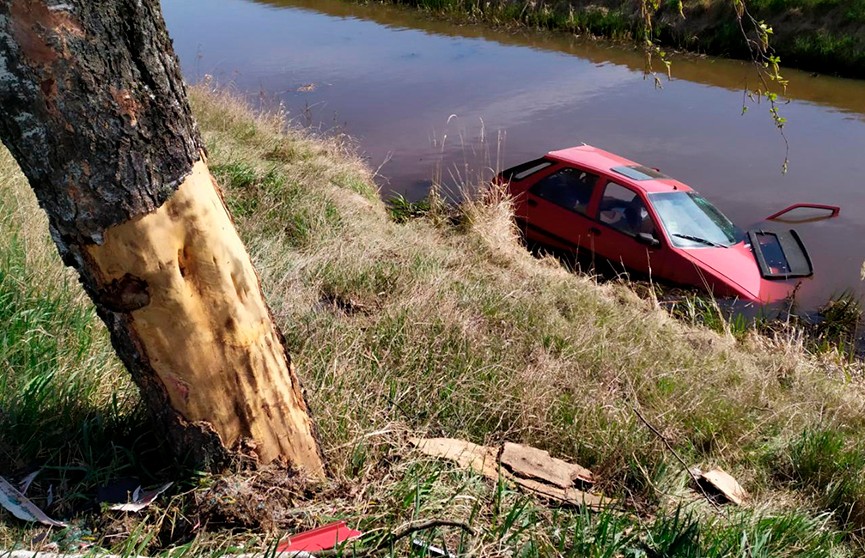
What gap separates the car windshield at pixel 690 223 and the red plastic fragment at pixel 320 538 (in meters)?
6.80

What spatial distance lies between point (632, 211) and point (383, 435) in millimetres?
6443

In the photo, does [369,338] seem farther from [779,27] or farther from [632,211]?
[779,27]

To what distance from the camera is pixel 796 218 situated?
10375 mm

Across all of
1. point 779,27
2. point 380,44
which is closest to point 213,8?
point 380,44

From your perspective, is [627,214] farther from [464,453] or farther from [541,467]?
[464,453]

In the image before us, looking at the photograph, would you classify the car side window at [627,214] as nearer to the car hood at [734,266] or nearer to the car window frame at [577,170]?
the car window frame at [577,170]

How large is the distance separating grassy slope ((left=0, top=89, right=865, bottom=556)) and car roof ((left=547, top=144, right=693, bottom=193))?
1.98 meters

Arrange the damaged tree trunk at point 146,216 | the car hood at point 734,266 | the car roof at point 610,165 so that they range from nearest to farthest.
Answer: the damaged tree trunk at point 146,216
the car hood at point 734,266
the car roof at point 610,165

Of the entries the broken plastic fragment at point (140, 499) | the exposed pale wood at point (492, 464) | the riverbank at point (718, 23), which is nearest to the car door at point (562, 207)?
the exposed pale wood at point (492, 464)

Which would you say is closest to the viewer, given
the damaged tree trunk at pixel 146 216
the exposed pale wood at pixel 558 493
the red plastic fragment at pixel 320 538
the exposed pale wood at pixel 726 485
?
the damaged tree trunk at pixel 146 216

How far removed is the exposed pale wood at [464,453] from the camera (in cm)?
309

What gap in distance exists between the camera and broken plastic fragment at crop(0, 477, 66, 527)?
2.29m

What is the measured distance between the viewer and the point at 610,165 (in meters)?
9.33

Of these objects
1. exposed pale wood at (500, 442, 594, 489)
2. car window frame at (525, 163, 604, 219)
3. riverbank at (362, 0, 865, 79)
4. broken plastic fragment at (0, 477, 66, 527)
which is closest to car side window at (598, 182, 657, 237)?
car window frame at (525, 163, 604, 219)
